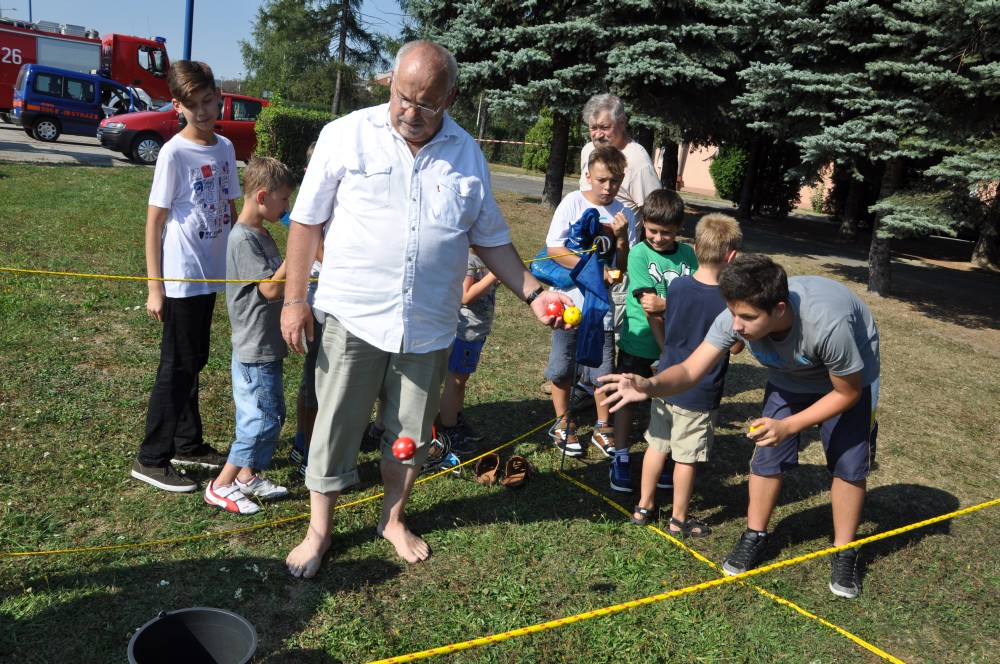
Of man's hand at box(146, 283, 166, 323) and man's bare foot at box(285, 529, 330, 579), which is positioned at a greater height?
man's hand at box(146, 283, 166, 323)

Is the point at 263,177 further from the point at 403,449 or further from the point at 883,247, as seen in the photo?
the point at 883,247

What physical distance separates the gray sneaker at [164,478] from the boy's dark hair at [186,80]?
1.81 m

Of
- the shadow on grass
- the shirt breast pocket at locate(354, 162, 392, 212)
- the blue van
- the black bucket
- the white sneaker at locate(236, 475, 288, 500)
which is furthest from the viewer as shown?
the blue van

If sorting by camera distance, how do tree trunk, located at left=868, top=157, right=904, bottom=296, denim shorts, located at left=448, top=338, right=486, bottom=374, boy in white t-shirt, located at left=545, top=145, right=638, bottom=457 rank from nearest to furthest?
boy in white t-shirt, located at left=545, top=145, right=638, bottom=457, denim shorts, located at left=448, top=338, right=486, bottom=374, tree trunk, located at left=868, top=157, right=904, bottom=296

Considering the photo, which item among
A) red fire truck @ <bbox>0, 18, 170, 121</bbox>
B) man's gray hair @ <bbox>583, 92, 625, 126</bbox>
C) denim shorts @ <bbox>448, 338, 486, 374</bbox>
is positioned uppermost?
red fire truck @ <bbox>0, 18, 170, 121</bbox>

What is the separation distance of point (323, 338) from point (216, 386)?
244 cm

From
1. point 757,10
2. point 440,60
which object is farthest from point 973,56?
point 440,60

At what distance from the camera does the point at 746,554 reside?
11.7 ft

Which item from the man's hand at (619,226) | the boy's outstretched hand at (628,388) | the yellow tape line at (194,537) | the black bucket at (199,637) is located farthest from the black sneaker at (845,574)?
the black bucket at (199,637)

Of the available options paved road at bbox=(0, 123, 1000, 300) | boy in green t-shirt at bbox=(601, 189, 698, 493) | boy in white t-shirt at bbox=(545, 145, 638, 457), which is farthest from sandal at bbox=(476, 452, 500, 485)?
paved road at bbox=(0, 123, 1000, 300)

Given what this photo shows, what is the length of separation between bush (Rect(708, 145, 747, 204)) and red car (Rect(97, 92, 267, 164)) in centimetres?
1348

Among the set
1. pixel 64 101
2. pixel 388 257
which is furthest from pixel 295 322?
pixel 64 101

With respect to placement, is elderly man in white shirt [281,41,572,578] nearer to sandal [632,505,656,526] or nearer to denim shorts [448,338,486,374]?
denim shorts [448,338,486,374]

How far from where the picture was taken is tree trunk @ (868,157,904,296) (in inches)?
400
